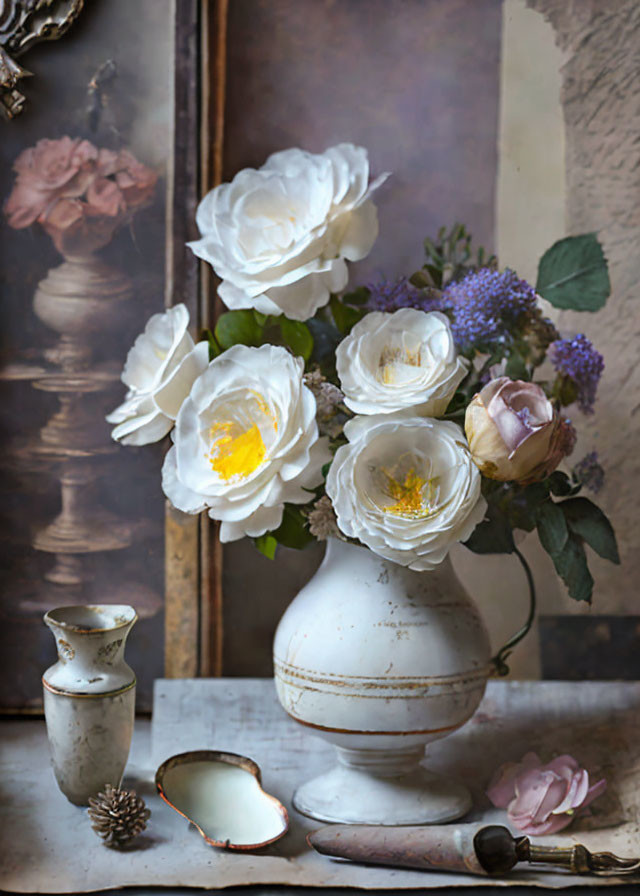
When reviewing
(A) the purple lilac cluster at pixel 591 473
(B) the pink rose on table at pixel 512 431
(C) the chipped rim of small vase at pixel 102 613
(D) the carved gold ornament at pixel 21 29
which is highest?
(D) the carved gold ornament at pixel 21 29

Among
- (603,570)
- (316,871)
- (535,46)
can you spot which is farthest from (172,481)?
(535,46)

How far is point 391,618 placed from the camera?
2.60ft

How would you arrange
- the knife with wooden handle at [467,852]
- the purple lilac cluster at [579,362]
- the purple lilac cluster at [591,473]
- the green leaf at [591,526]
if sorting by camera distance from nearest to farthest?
the knife with wooden handle at [467,852]
the green leaf at [591,526]
the purple lilac cluster at [579,362]
the purple lilac cluster at [591,473]

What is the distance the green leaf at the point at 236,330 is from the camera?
862mm

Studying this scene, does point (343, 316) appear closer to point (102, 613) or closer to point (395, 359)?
point (395, 359)

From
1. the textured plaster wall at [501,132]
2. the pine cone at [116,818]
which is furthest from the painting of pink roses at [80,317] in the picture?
the pine cone at [116,818]

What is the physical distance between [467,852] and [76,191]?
86 cm

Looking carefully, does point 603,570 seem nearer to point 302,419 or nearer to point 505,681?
point 505,681

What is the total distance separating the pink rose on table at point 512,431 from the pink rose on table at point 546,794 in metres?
0.29

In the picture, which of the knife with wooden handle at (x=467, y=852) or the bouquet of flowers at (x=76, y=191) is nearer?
the knife with wooden handle at (x=467, y=852)

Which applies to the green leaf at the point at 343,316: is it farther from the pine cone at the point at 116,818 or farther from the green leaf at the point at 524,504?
the pine cone at the point at 116,818

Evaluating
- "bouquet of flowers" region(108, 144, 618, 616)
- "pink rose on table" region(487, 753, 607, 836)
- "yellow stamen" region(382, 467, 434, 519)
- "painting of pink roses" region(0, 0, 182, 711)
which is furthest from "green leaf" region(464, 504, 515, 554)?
"painting of pink roses" region(0, 0, 182, 711)

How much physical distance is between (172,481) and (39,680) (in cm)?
46

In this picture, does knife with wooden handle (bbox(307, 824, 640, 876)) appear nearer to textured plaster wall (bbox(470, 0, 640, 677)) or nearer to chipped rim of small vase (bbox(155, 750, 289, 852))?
chipped rim of small vase (bbox(155, 750, 289, 852))
